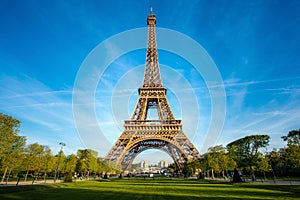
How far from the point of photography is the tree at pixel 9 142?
779 inches

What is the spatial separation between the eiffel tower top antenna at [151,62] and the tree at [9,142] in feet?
105

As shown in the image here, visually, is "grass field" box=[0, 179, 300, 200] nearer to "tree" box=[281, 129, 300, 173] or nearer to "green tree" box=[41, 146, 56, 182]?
"tree" box=[281, 129, 300, 173]

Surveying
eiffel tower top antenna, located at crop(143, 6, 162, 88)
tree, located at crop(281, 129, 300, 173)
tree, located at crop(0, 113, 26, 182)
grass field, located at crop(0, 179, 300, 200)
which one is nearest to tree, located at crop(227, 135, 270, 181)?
tree, located at crop(281, 129, 300, 173)

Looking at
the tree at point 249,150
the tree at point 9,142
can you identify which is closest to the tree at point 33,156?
the tree at point 9,142

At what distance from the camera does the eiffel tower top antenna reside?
51.0 meters

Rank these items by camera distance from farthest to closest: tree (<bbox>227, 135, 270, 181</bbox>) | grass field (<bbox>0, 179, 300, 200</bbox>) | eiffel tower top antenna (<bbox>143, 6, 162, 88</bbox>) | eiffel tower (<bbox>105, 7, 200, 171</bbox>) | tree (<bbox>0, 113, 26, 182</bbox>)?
eiffel tower top antenna (<bbox>143, 6, 162, 88</bbox>) → eiffel tower (<bbox>105, 7, 200, 171</bbox>) → tree (<bbox>227, 135, 270, 181</bbox>) → tree (<bbox>0, 113, 26, 182</bbox>) → grass field (<bbox>0, 179, 300, 200</bbox>)

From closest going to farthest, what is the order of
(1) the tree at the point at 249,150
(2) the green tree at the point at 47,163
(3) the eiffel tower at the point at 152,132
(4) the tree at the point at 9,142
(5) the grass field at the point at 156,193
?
(5) the grass field at the point at 156,193, (4) the tree at the point at 9,142, (1) the tree at the point at 249,150, (2) the green tree at the point at 47,163, (3) the eiffel tower at the point at 152,132

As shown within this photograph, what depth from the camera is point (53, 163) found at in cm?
3962

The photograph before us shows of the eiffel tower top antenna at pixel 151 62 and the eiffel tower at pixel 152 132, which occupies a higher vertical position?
the eiffel tower top antenna at pixel 151 62

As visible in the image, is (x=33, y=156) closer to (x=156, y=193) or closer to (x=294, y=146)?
(x=156, y=193)

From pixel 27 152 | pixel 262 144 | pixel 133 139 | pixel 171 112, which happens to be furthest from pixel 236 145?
pixel 27 152

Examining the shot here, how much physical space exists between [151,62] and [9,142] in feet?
132

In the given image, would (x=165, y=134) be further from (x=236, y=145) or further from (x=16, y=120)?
(x=16, y=120)

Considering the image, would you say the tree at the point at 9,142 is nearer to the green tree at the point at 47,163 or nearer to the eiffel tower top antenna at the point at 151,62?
the green tree at the point at 47,163
